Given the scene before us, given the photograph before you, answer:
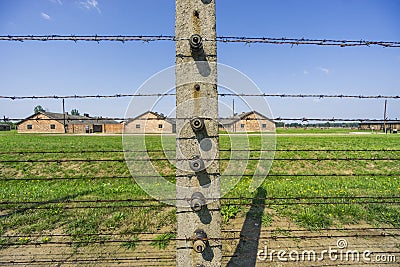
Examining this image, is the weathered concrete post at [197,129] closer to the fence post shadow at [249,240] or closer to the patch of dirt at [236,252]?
the fence post shadow at [249,240]

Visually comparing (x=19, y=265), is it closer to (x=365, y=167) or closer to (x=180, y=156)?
(x=180, y=156)

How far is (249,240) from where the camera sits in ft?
13.0

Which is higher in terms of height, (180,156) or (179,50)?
(179,50)

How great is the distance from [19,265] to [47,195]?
3.35 metres

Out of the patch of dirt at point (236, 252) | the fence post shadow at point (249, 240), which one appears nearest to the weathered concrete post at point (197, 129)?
the fence post shadow at point (249, 240)

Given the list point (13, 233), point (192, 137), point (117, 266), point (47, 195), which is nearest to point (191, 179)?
point (192, 137)

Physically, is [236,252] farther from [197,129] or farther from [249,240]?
[197,129]

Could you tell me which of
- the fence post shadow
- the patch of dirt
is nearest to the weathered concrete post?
the fence post shadow

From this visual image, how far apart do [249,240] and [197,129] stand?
2830 millimetres

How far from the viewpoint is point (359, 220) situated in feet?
15.3

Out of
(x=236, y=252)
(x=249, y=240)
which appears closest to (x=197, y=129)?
(x=236, y=252)

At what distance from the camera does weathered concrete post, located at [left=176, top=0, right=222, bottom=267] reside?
2066 millimetres

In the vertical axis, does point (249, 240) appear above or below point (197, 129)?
below

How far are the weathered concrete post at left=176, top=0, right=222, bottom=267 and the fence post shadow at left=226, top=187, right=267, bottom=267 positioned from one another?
2.18ft
